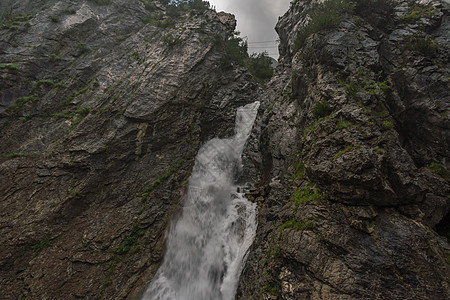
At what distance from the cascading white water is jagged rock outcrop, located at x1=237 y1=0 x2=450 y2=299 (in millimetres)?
1453

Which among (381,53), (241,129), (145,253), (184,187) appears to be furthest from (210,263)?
(381,53)

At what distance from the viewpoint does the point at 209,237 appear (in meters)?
12.5

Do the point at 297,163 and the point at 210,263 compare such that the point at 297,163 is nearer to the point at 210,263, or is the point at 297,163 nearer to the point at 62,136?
the point at 210,263

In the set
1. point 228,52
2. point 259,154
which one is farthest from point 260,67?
point 259,154

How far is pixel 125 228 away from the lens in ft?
37.4

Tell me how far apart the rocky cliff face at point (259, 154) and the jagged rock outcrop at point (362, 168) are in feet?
0.18

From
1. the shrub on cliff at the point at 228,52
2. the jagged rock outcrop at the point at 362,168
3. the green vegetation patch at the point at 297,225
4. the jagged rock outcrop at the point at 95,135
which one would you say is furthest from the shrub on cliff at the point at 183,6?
the green vegetation patch at the point at 297,225

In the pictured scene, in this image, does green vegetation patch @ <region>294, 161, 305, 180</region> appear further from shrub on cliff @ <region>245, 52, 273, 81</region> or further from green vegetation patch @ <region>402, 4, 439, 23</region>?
shrub on cliff @ <region>245, 52, 273, 81</region>

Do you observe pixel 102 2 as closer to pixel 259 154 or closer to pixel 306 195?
pixel 259 154

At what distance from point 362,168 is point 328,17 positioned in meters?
11.2

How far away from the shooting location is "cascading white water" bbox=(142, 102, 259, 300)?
1039cm

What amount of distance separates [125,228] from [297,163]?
10.3m

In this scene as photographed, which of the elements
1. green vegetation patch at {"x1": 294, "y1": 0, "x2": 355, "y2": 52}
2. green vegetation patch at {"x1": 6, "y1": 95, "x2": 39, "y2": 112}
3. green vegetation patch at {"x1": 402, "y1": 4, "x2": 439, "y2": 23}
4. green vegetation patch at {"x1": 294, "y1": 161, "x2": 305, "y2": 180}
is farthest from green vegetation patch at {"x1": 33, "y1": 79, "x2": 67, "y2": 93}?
green vegetation patch at {"x1": 402, "y1": 4, "x2": 439, "y2": 23}

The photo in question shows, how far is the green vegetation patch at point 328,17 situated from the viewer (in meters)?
13.1
